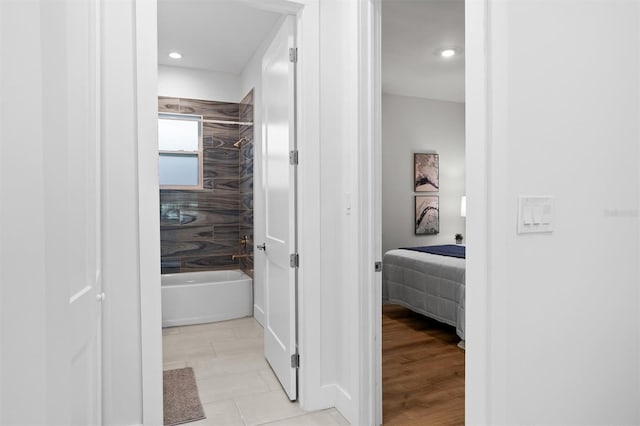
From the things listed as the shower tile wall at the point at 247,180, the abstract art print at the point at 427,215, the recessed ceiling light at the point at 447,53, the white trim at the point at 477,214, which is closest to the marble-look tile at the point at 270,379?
Result: the white trim at the point at 477,214

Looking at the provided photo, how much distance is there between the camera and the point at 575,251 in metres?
1.41

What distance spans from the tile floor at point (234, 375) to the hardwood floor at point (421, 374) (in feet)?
1.42

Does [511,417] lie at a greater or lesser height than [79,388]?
lesser

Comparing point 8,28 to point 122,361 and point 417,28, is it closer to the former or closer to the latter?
point 122,361

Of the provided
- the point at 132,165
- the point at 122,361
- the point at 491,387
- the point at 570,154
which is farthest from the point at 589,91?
the point at 122,361

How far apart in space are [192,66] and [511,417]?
180 inches

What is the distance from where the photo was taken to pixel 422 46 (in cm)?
414

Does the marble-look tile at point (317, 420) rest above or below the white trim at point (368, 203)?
below

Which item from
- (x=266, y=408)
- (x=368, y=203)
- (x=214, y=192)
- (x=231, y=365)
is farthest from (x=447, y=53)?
(x=266, y=408)

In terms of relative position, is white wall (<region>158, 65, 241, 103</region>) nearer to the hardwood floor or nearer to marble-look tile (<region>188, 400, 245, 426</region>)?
the hardwood floor

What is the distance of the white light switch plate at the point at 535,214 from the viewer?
1300 mm

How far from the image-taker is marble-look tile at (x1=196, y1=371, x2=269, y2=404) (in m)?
2.50

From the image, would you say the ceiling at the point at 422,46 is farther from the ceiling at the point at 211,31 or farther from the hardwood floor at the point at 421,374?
the hardwood floor at the point at 421,374

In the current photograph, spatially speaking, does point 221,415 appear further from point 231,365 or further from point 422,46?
point 422,46
